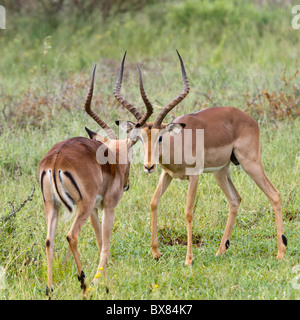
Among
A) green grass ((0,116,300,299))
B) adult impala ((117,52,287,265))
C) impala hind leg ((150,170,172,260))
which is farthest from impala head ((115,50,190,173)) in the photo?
green grass ((0,116,300,299))

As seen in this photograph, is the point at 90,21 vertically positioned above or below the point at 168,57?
above

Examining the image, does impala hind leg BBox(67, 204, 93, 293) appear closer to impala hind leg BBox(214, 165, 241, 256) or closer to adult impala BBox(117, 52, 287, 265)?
adult impala BBox(117, 52, 287, 265)

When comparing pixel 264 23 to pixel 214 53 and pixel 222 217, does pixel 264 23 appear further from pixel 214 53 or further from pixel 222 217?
pixel 222 217

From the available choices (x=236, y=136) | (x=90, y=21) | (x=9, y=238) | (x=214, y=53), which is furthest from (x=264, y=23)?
(x=9, y=238)

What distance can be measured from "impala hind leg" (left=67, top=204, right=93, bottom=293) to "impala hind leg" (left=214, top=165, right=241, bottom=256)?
4.99ft

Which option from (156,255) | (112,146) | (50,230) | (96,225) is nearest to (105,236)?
(96,225)

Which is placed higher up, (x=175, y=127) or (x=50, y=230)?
(x=175, y=127)

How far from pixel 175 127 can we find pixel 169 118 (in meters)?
2.41

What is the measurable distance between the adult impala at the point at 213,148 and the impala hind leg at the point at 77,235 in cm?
107

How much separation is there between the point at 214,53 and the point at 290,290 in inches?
323

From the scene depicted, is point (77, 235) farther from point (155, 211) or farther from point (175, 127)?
point (175, 127)

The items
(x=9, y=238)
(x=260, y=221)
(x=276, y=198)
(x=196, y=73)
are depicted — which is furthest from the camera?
(x=196, y=73)

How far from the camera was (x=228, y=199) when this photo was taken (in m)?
5.43

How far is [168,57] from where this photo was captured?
11.4m
